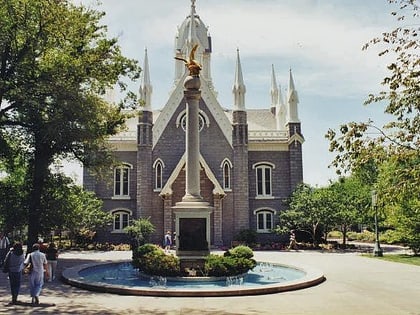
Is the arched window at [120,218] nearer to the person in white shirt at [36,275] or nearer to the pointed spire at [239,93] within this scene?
the pointed spire at [239,93]

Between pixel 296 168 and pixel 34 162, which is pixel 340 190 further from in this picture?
pixel 34 162

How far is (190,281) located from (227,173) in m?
22.9

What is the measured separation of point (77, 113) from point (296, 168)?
931 inches

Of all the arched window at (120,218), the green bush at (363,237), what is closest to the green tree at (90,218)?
the arched window at (120,218)

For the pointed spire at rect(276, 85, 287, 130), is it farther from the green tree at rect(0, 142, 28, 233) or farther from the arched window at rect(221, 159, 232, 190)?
the green tree at rect(0, 142, 28, 233)

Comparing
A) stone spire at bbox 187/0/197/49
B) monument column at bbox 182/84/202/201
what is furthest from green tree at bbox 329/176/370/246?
stone spire at bbox 187/0/197/49

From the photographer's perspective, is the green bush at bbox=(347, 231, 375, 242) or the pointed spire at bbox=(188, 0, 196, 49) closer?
the pointed spire at bbox=(188, 0, 196, 49)

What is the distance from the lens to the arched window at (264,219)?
3850 centimetres

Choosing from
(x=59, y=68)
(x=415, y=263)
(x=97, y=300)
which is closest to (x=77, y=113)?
(x=59, y=68)

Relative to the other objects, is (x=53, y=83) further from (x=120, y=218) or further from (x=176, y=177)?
(x=120, y=218)

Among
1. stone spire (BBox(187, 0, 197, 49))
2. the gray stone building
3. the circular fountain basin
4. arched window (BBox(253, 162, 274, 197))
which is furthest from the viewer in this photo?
stone spire (BBox(187, 0, 197, 49))

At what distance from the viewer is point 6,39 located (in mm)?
18812

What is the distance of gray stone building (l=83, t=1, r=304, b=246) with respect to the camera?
1471 inches

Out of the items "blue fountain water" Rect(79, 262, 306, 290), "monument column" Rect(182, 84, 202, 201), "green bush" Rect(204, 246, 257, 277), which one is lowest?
"blue fountain water" Rect(79, 262, 306, 290)
